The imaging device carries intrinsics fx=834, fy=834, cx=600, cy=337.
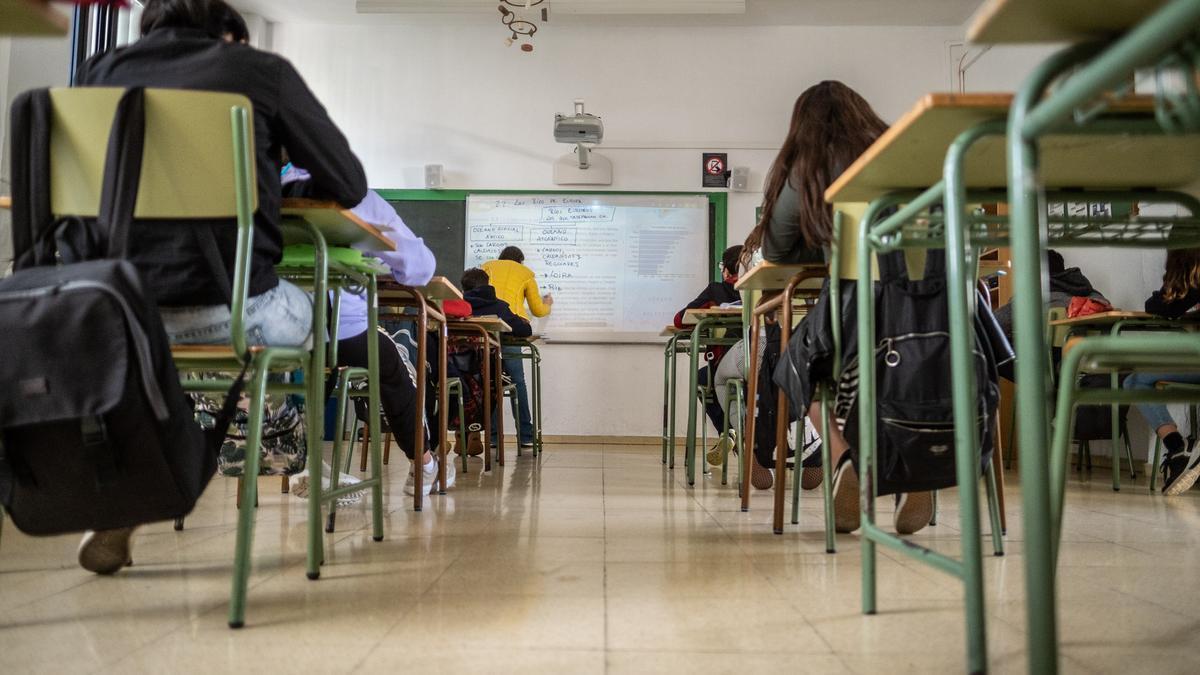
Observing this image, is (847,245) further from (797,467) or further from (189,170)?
(189,170)

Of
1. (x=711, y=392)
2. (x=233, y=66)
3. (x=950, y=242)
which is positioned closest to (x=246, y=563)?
(x=233, y=66)

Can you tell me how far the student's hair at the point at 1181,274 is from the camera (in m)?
3.20

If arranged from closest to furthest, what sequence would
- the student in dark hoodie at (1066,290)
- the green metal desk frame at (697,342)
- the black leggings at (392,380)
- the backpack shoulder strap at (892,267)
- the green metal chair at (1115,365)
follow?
1. the green metal chair at (1115,365)
2. the backpack shoulder strap at (892,267)
3. the black leggings at (392,380)
4. the green metal desk frame at (697,342)
5. the student in dark hoodie at (1066,290)

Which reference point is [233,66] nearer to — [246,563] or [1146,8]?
[246,563]

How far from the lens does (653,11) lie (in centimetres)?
569

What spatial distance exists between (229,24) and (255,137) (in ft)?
1.02

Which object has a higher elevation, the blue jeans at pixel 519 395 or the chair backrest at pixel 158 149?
the chair backrest at pixel 158 149

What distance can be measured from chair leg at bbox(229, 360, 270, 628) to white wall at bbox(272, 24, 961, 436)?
4768 millimetres

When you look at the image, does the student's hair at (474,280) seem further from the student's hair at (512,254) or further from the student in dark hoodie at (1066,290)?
the student in dark hoodie at (1066,290)

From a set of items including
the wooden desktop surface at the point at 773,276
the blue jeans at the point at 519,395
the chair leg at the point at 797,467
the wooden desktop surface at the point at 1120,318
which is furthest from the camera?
the blue jeans at the point at 519,395

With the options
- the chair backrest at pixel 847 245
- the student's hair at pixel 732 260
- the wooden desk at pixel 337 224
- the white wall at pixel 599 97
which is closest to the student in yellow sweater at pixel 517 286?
the white wall at pixel 599 97

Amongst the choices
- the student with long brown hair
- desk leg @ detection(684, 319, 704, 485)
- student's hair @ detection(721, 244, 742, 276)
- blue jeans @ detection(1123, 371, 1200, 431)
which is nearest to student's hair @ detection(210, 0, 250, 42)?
desk leg @ detection(684, 319, 704, 485)

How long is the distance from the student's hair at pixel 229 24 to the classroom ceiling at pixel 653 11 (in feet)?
14.3

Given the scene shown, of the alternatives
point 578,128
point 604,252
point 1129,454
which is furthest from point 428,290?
point 604,252
